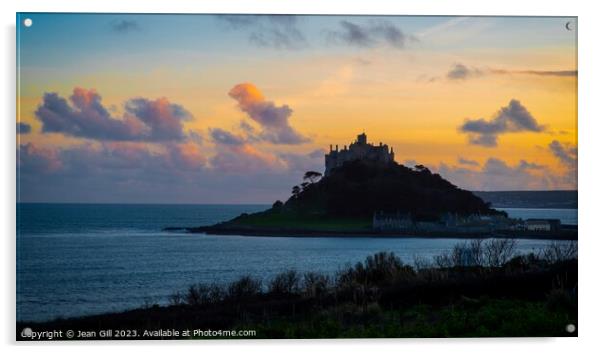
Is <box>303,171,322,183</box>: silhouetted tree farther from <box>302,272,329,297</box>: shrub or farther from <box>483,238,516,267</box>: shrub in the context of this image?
<box>483,238,516,267</box>: shrub

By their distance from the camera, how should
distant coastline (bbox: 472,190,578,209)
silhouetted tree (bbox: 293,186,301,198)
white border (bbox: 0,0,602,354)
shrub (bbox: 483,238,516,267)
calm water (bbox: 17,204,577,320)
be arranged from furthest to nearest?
1. silhouetted tree (bbox: 293,186,301,198)
2. shrub (bbox: 483,238,516,267)
3. distant coastline (bbox: 472,190,578,209)
4. calm water (bbox: 17,204,577,320)
5. white border (bbox: 0,0,602,354)

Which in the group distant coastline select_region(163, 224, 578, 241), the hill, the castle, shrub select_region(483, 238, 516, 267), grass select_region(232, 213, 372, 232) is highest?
the castle

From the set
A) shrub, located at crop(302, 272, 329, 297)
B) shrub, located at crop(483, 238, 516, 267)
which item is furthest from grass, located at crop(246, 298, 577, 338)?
shrub, located at crop(483, 238, 516, 267)

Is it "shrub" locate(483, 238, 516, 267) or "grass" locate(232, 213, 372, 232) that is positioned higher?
"grass" locate(232, 213, 372, 232)

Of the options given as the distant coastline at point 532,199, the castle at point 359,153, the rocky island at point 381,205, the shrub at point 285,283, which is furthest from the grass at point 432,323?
the castle at point 359,153

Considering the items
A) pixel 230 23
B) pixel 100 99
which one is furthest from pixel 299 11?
pixel 100 99

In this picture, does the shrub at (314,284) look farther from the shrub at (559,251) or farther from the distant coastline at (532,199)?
the shrub at (559,251)

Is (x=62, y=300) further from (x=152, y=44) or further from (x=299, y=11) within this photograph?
(x=299, y=11)

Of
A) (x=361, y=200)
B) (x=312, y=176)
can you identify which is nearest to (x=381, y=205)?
(x=361, y=200)

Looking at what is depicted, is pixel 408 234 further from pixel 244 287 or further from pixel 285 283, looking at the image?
pixel 244 287
